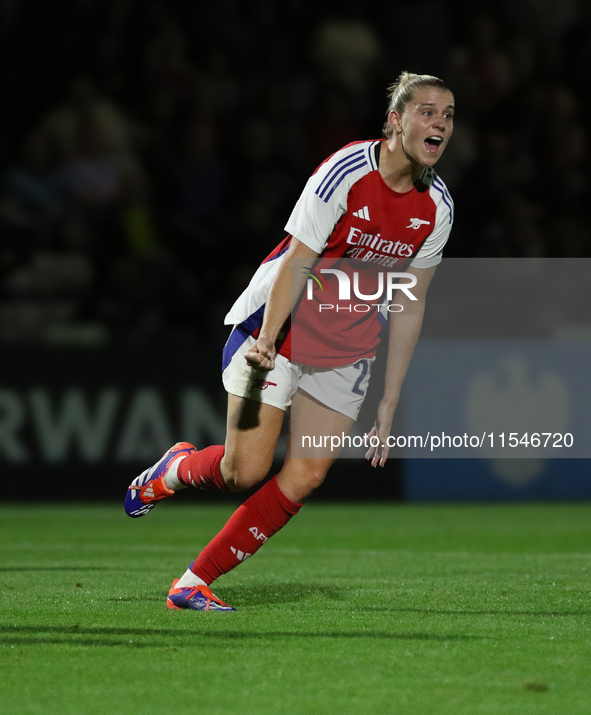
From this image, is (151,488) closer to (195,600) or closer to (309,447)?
(195,600)

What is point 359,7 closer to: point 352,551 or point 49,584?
point 352,551

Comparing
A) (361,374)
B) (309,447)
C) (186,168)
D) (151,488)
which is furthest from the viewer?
(186,168)

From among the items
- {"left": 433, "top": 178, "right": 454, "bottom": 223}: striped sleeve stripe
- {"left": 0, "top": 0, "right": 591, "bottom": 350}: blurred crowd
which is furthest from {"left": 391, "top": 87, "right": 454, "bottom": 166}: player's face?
{"left": 0, "top": 0, "right": 591, "bottom": 350}: blurred crowd

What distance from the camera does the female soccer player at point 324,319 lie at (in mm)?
4406

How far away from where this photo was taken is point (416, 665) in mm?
3447

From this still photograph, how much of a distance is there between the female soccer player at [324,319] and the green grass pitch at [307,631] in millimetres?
416

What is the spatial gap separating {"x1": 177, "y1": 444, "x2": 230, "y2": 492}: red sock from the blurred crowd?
5.07 metres

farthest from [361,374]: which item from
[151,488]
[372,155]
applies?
[151,488]

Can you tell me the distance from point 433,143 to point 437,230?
1.36 feet

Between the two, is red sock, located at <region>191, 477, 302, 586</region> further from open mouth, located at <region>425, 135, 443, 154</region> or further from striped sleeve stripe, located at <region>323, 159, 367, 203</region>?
open mouth, located at <region>425, 135, 443, 154</region>

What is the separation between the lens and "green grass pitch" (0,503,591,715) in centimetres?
308

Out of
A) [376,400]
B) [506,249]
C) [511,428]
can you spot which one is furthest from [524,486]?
[506,249]

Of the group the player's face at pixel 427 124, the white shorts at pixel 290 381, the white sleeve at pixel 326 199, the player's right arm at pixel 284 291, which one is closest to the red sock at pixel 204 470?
the white shorts at pixel 290 381

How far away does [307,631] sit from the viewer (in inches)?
156
